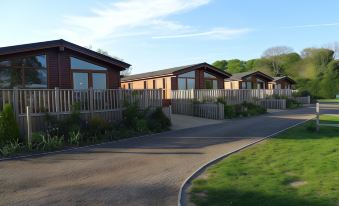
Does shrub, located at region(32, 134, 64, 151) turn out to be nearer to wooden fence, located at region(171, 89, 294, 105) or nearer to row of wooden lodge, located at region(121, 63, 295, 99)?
wooden fence, located at region(171, 89, 294, 105)

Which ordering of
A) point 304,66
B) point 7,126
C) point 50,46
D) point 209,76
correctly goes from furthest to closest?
point 304,66, point 209,76, point 50,46, point 7,126

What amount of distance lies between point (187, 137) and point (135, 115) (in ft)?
9.89

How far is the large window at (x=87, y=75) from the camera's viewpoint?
722 inches

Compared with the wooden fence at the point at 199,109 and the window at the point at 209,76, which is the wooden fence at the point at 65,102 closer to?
the wooden fence at the point at 199,109

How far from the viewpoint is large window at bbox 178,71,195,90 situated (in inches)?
1125

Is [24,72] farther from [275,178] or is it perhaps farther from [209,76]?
[209,76]

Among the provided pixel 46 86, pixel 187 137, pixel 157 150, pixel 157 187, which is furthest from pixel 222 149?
pixel 46 86

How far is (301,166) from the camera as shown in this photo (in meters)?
8.51

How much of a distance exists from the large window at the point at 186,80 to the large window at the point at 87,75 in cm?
1013

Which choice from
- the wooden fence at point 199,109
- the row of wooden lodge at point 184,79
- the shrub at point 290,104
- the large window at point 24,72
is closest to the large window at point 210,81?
the row of wooden lodge at point 184,79

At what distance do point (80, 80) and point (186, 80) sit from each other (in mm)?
12054

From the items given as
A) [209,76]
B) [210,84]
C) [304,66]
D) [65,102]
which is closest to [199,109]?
[210,84]

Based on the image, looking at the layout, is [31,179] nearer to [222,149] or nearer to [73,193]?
[73,193]

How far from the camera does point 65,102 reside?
46.7 ft
